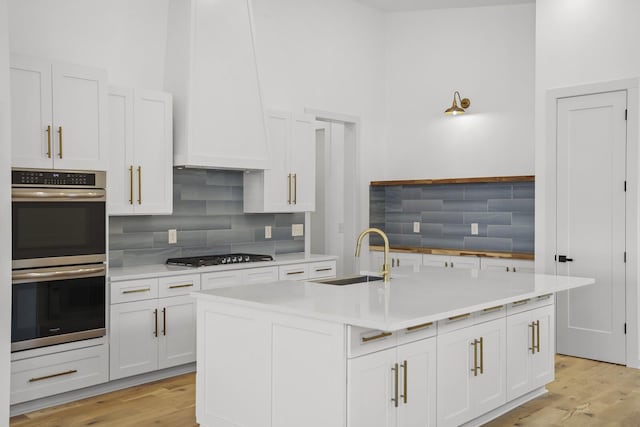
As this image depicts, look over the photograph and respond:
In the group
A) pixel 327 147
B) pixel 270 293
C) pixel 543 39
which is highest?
pixel 543 39

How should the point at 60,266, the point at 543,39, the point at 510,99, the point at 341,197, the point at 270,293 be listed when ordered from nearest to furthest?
the point at 270,293 < the point at 60,266 < the point at 543,39 < the point at 510,99 < the point at 341,197

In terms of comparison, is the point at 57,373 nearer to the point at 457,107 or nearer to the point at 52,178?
the point at 52,178

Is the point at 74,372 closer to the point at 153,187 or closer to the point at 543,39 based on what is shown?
the point at 153,187

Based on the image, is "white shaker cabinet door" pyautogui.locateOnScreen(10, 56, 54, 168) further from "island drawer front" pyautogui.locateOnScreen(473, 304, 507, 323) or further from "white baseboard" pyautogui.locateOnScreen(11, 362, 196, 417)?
"island drawer front" pyautogui.locateOnScreen(473, 304, 507, 323)

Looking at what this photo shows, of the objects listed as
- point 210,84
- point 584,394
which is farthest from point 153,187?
point 584,394

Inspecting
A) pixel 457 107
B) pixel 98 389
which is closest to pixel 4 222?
pixel 98 389

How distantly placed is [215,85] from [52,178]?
161cm

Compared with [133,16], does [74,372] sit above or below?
below

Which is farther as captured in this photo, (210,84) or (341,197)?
(341,197)

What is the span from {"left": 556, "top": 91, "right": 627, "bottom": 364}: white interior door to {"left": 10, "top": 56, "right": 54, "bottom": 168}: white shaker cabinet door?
4133 mm

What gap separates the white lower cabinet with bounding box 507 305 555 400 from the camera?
3.83m

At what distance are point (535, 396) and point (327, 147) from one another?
13.7 ft

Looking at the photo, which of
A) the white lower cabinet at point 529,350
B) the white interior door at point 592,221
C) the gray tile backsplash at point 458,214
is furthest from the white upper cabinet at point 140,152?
the white interior door at point 592,221

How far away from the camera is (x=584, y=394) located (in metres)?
4.32
